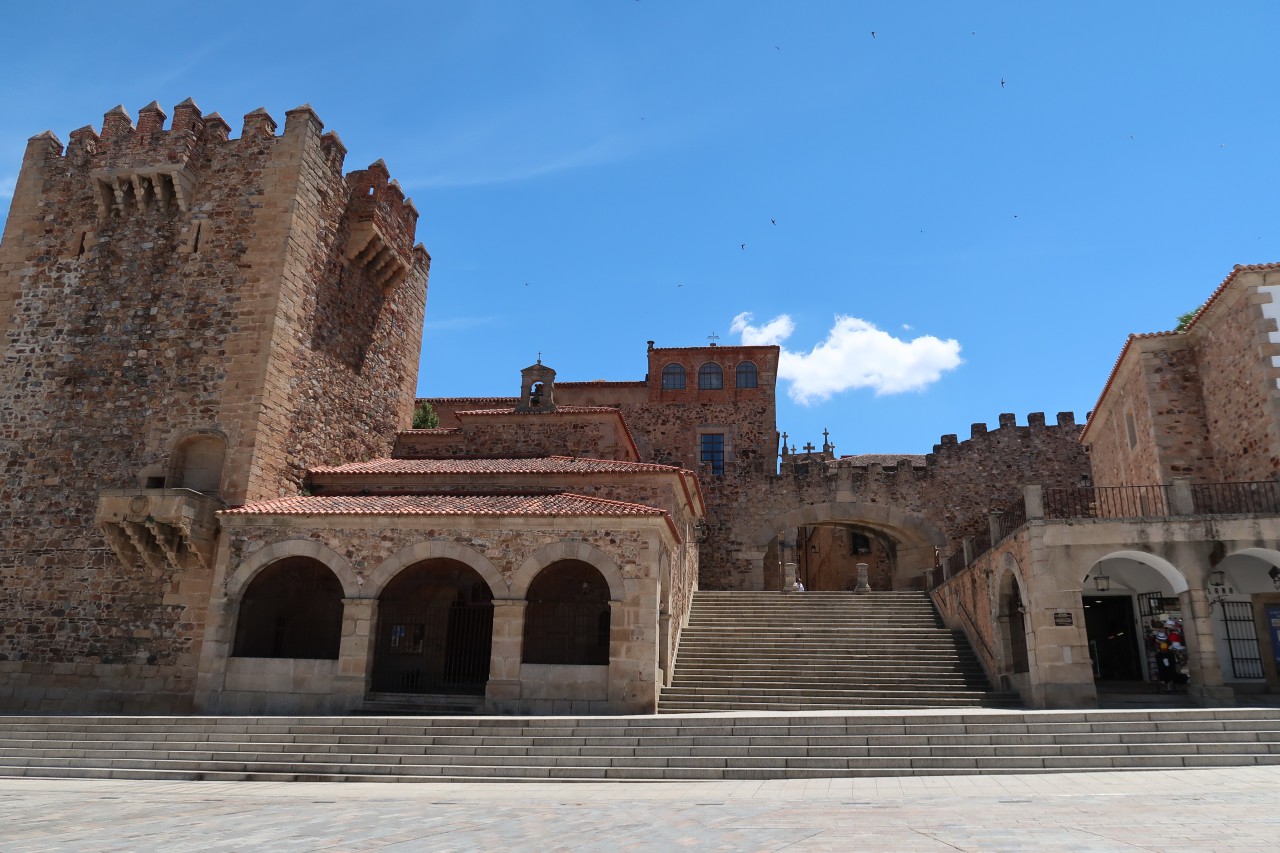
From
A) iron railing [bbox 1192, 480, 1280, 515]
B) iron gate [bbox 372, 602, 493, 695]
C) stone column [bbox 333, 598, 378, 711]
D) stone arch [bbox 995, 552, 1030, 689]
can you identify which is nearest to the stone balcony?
stone column [bbox 333, 598, 378, 711]

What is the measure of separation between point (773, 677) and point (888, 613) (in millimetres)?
4662

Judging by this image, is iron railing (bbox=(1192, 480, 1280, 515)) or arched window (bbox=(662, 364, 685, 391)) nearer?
iron railing (bbox=(1192, 480, 1280, 515))

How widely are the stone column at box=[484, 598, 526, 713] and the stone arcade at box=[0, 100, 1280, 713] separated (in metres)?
0.05

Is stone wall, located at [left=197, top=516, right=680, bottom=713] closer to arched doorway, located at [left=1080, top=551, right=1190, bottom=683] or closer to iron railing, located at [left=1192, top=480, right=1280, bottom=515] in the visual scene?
arched doorway, located at [left=1080, top=551, right=1190, bottom=683]

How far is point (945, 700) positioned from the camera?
48.3 feet

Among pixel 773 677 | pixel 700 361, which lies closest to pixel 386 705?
pixel 773 677

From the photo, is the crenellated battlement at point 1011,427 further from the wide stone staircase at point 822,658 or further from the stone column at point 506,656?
the stone column at point 506,656

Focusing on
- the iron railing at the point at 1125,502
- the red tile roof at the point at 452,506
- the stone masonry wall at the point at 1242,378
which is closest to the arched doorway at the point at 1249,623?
the iron railing at the point at 1125,502

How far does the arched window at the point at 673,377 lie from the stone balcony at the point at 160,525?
1851cm

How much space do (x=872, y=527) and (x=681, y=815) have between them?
2233 cm

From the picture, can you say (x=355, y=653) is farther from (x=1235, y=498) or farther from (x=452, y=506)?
(x=1235, y=498)

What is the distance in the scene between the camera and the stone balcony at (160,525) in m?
15.3

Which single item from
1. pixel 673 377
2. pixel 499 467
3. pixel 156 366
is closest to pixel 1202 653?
pixel 499 467

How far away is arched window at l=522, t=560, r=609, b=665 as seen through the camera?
56.5 feet
